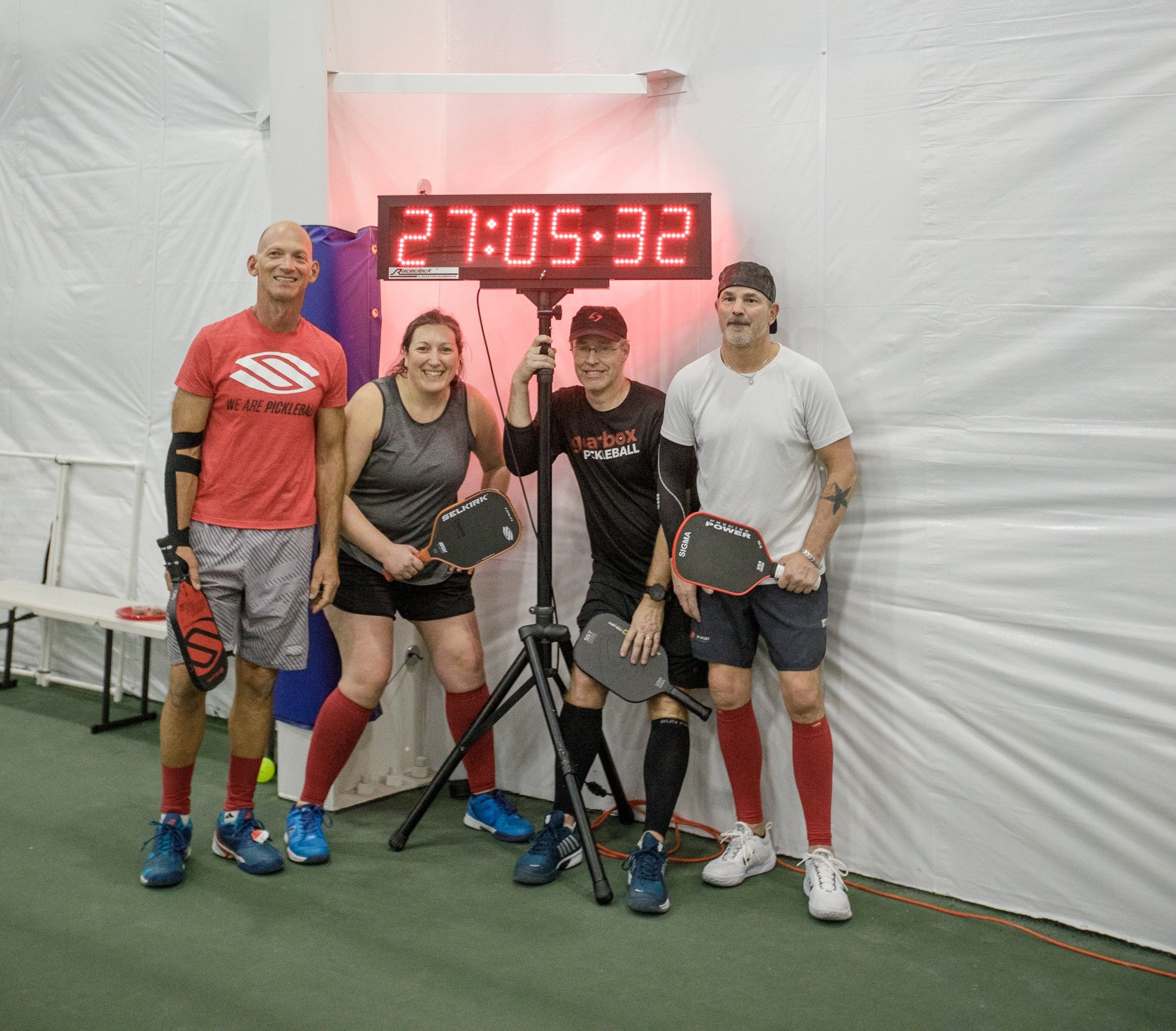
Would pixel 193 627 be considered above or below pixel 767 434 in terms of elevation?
below

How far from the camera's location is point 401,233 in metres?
2.88

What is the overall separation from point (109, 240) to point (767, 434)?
9.80 ft

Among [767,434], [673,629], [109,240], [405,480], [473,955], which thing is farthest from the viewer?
[109,240]

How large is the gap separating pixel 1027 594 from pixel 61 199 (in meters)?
3.96

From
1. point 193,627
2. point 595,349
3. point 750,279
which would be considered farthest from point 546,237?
point 193,627

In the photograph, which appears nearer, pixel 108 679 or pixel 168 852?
pixel 168 852

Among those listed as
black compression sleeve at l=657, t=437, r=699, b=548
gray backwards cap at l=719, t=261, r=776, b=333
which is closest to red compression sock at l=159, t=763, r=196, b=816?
black compression sleeve at l=657, t=437, r=699, b=548

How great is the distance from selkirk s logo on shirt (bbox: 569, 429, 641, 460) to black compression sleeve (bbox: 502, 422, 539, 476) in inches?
4.4

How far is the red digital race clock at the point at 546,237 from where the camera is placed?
2768 millimetres

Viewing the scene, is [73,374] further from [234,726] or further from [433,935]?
[433,935]

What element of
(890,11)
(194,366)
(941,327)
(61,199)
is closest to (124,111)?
(61,199)

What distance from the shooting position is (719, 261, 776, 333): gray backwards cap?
8.80 feet

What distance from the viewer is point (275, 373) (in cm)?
272

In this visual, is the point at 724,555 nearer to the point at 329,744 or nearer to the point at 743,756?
the point at 743,756
